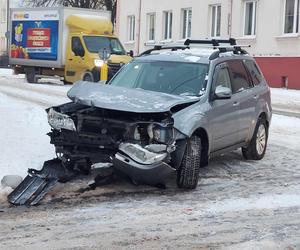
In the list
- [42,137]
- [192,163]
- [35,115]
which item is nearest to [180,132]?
[192,163]

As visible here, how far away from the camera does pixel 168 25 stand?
3300cm

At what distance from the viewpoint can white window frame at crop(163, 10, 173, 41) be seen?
1293 inches

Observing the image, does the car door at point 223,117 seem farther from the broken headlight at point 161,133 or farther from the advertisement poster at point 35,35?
the advertisement poster at point 35,35

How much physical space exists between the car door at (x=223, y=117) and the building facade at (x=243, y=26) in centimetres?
1637

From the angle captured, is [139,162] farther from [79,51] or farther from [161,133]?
[79,51]

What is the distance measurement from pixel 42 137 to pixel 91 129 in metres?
3.00

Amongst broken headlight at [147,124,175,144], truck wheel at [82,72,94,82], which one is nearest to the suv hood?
broken headlight at [147,124,175,144]

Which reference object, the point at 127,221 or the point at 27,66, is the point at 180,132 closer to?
the point at 127,221

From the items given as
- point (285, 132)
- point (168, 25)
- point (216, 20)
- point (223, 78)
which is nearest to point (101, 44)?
point (216, 20)

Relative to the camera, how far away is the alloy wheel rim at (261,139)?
9914 millimetres

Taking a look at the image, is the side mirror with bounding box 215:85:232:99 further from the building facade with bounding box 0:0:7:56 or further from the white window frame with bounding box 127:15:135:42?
the building facade with bounding box 0:0:7:56

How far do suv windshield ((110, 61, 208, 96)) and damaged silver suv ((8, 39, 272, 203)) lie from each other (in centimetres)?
1

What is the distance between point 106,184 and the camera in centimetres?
779

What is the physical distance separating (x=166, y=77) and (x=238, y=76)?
4.39ft
